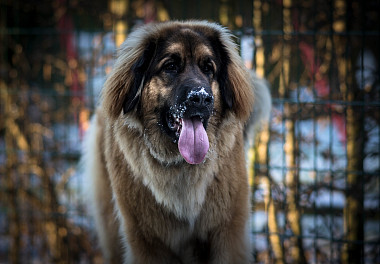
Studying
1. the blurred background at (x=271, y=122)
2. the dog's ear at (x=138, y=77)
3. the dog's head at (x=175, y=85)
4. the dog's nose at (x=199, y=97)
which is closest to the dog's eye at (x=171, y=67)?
the dog's head at (x=175, y=85)

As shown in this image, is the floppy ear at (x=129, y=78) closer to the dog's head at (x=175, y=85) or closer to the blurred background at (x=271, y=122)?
the dog's head at (x=175, y=85)

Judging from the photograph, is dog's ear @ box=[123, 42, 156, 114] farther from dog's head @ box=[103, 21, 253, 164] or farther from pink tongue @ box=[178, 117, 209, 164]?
pink tongue @ box=[178, 117, 209, 164]

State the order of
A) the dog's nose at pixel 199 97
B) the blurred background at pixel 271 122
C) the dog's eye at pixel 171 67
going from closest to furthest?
the dog's nose at pixel 199 97 < the dog's eye at pixel 171 67 < the blurred background at pixel 271 122

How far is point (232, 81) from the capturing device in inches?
108

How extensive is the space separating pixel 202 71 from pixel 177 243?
3.90 feet

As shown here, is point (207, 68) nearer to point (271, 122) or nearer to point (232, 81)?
point (232, 81)

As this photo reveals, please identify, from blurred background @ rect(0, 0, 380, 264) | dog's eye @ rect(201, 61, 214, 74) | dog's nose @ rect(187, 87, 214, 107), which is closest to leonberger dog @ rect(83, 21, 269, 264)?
dog's eye @ rect(201, 61, 214, 74)

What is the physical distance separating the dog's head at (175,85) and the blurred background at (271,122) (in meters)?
0.96

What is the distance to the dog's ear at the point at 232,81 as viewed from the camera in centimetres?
274

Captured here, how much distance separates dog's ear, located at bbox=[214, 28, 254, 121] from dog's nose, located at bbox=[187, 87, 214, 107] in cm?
39

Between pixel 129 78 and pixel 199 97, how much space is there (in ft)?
1.88

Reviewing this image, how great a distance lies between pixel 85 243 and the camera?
4516mm

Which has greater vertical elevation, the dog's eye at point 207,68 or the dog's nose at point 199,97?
the dog's eye at point 207,68

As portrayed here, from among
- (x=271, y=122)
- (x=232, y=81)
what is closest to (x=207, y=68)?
(x=232, y=81)
